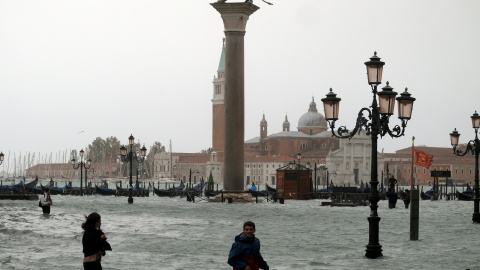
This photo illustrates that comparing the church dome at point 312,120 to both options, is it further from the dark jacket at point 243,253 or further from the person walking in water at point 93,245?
the dark jacket at point 243,253

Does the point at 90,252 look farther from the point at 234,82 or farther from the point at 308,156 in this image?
the point at 308,156

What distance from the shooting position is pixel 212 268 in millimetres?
12922

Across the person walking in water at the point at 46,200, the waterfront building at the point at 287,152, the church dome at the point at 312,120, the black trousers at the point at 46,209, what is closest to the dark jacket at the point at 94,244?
the person walking in water at the point at 46,200

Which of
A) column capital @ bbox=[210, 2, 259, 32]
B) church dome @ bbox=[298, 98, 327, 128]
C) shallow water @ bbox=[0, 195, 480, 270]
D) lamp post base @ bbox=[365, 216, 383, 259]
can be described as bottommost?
shallow water @ bbox=[0, 195, 480, 270]

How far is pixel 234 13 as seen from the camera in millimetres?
40844

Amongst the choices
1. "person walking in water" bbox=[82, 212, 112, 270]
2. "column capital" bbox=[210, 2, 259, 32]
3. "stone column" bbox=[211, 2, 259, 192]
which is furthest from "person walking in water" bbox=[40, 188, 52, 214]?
"person walking in water" bbox=[82, 212, 112, 270]

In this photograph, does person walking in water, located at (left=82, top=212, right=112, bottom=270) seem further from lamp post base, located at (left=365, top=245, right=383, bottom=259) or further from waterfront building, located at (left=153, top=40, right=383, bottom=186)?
waterfront building, located at (left=153, top=40, right=383, bottom=186)

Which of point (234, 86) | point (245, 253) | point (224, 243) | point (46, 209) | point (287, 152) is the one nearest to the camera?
point (245, 253)

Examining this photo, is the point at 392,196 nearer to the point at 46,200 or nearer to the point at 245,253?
the point at 46,200

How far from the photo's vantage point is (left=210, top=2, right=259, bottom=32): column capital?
40603mm

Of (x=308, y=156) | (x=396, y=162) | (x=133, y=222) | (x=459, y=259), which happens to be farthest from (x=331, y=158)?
(x=459, y=259)

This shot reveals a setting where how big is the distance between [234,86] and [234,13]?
10.3 ft

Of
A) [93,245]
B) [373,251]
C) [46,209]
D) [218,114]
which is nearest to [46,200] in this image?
[46,209]

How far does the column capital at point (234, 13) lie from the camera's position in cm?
4060
